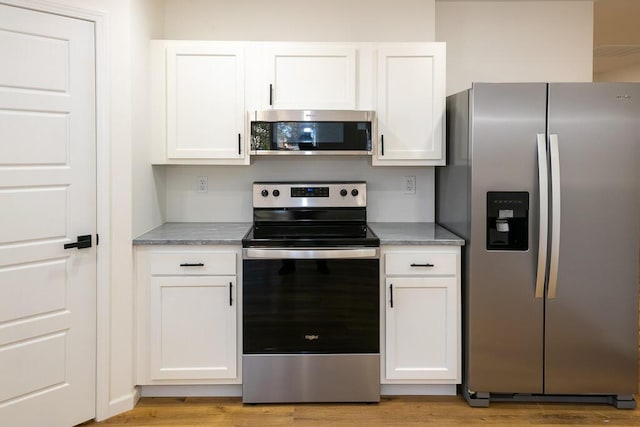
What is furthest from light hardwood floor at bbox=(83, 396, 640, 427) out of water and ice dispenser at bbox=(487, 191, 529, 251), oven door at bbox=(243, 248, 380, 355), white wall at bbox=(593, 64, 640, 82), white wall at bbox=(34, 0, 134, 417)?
white wall at bbox=(593, 64, 640, 82)

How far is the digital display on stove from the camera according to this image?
3.12 m

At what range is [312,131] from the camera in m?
2.86

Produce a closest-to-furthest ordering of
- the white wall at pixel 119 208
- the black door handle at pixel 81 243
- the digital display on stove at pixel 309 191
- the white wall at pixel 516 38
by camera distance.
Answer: the black door handle at pixel 81 243 < the white wall at pixel 119 208 < the digital display on stove at pixel 309 191 < the white wall at pixel 516 38

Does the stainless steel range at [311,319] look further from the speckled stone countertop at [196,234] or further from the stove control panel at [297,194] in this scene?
the stove control panel at [297,194]

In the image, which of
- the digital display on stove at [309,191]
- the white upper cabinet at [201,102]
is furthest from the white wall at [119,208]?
the digital display on stove at [309,191]

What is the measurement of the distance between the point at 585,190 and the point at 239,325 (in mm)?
1961

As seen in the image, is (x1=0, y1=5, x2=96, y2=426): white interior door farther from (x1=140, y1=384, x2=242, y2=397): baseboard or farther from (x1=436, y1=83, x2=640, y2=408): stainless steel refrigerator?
(x1=436, y1=83, x2=640, y2=408): stainless steel refrigerator

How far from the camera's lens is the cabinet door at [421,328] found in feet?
8.72

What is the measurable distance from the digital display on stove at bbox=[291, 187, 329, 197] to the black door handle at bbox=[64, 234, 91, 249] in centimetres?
123

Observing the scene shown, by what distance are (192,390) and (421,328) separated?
4.40 feet

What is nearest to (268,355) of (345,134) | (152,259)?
(152,259)

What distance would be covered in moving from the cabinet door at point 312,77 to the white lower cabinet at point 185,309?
101 cm

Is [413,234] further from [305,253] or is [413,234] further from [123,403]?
[123,403]

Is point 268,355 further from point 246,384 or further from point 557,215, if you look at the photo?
point 557,215
